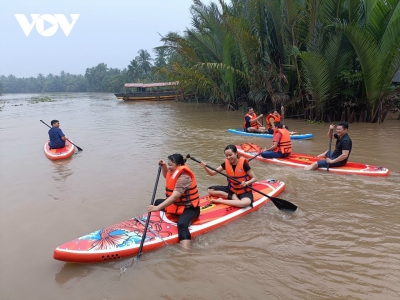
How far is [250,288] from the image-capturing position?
3473 millimetres

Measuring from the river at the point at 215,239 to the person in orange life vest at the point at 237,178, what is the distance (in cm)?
31

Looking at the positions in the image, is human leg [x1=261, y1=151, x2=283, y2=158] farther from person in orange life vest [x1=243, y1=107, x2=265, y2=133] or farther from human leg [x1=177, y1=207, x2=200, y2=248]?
human leg [x1=177, y1=207, x2=200, y2=248]

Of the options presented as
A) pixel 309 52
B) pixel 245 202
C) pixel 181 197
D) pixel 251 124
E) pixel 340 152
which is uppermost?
pixel 309 52

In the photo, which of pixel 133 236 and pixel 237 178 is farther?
pixel 237 178

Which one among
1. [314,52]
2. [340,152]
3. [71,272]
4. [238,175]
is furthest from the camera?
[314,52]

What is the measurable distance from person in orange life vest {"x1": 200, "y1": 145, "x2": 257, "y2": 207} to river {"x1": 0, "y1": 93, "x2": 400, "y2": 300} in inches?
12.4

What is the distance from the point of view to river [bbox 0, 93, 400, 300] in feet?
11.5

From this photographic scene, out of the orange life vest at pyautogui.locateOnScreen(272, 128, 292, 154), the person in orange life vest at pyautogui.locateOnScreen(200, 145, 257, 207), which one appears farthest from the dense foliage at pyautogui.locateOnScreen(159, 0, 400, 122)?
the person in orange life vest at pyautogui.locateOnScreen(200, 145, 257, 207)

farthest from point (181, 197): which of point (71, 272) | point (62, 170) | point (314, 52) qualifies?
point (314, 52)

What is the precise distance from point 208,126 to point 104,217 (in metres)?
10.4

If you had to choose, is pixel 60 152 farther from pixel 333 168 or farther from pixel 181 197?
pixel 333 168

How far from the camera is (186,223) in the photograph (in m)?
4.42

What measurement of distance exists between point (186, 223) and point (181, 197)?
37 centimetres

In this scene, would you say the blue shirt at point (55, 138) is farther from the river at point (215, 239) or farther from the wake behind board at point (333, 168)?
the wake behind board at point (333, 168)
